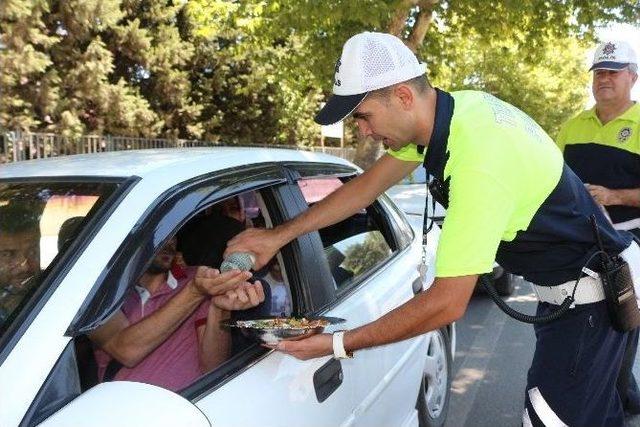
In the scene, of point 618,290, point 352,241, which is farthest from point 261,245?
point 618,290

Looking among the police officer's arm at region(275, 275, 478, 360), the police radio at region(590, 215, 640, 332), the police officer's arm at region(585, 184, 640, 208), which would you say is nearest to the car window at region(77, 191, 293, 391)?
the police officer's arm at region(275, 275, 478, 360)

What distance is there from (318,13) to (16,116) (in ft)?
23.6

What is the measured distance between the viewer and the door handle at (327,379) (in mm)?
2061

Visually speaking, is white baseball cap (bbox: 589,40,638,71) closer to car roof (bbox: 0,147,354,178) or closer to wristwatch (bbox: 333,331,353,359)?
car roof (bbox: 0,147,354,178)

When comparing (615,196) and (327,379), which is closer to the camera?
(327,379)

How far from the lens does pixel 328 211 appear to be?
2.52 metres

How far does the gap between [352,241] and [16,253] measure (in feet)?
5.37

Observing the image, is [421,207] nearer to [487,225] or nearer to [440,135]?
[440,135]

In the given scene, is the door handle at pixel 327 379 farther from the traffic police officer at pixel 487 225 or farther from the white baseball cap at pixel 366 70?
the white baseball cap at pixel 366 70

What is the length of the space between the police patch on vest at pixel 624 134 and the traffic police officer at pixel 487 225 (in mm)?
1560

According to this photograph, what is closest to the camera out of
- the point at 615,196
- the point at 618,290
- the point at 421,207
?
the point at 618,290

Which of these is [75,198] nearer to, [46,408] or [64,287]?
[64,287]

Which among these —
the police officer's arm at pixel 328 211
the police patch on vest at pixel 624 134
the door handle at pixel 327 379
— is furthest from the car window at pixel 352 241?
the police patch on vest at pixel 624 134

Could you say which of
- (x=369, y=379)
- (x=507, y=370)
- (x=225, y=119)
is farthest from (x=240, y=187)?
(x=225, y=119)
